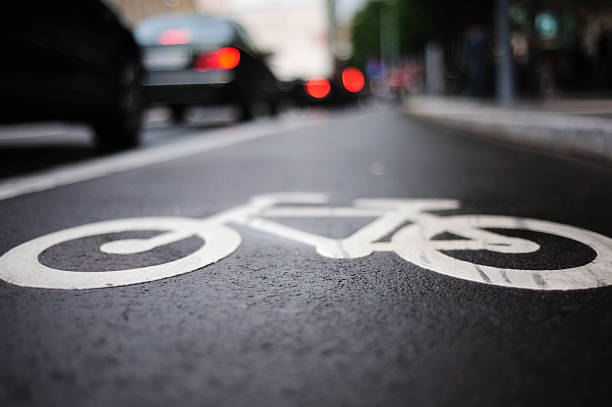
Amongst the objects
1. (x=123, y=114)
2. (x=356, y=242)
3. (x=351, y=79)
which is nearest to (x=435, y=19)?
(x=351, y=79)

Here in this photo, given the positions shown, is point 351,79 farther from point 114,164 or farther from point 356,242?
point 356,242

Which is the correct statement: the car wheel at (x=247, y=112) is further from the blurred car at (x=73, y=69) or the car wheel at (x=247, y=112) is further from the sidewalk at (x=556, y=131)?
the blurred car at (x=73, y=69)

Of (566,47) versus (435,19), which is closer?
(566,47)

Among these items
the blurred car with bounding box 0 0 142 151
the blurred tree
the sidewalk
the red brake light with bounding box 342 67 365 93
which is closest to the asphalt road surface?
the blurred car with bounding box 0 0 142 151

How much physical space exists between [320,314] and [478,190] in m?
2.94

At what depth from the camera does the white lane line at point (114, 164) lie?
4.84 metres

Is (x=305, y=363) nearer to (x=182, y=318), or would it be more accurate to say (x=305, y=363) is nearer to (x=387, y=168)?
(x=182, y=318)

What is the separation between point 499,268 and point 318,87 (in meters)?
18.9

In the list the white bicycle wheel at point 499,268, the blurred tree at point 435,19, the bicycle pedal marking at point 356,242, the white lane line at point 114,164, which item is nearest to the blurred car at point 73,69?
the white lane line at point 114,164

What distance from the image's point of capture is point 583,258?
2.61m

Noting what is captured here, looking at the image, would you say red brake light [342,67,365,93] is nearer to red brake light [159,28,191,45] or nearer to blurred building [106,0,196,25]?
blurred building [106,0,196,25]

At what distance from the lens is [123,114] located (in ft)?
24.4

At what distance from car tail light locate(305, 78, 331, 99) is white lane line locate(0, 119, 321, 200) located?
10.0 meters

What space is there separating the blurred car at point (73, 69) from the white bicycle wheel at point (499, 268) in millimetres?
3725
